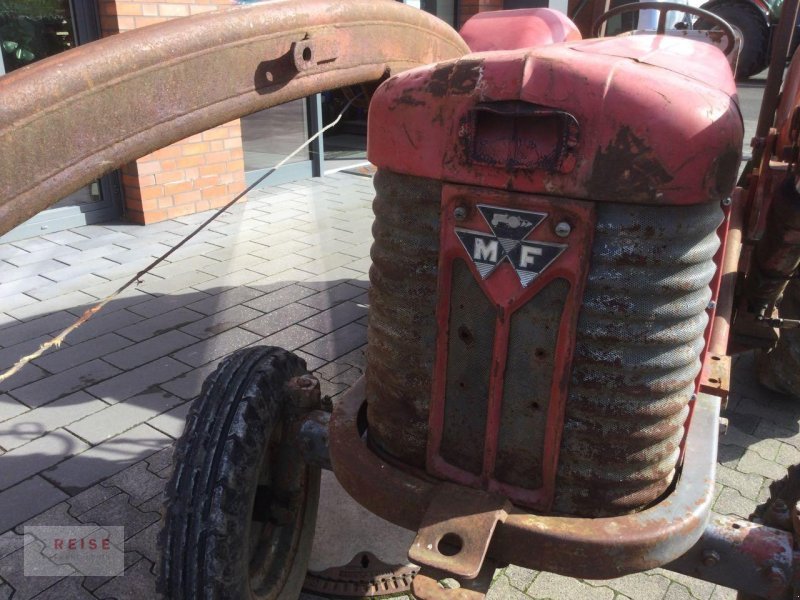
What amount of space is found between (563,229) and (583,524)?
0.59 m

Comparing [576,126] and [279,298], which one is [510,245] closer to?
[576,126]

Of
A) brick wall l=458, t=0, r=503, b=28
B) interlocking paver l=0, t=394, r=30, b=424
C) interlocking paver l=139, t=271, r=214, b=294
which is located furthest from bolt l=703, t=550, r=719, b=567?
brick wall l=458, t=0, r=503, b=28

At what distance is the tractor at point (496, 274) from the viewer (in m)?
1.25

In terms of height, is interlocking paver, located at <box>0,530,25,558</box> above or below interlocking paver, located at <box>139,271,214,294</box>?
above

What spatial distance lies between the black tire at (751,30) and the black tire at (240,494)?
3596 mm

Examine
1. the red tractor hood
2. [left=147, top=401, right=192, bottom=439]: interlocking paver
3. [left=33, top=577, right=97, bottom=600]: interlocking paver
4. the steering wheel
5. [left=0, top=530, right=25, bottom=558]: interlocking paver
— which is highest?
the steering wheel

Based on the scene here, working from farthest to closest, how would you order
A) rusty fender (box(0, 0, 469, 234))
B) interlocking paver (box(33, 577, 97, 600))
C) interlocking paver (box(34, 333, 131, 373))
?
interlocking paver (box(34, 333, 131, 373)) < interlocking paver (box(33, 577, 97, 600)) < rusty fender (box(0, 0, 469, 234))

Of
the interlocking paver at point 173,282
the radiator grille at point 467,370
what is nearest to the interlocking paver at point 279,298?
the interlocking paver at point 173,282

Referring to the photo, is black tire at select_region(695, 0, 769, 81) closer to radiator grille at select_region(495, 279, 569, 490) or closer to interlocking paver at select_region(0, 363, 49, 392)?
radiator grille at select_region(495, 279, 569, 490)

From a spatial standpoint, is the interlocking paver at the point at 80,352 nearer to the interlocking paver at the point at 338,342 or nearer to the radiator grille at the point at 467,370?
the interlocking paver at the point at 338,342

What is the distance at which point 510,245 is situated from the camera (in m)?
1.37

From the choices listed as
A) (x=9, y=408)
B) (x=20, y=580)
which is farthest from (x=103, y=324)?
(x=20, y=580)

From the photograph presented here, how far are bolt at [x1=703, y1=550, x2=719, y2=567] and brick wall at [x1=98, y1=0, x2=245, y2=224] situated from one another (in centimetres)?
471

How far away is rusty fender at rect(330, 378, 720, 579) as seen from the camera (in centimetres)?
141
